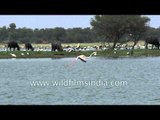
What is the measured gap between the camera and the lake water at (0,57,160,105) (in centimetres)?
909

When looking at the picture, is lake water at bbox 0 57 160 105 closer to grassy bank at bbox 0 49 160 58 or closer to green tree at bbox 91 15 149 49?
grassy bank at bbox 0 49 160 58

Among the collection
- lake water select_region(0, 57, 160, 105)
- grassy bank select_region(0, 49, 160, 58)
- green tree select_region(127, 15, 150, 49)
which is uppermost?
green tree select_region(127, 15, 150, 49)

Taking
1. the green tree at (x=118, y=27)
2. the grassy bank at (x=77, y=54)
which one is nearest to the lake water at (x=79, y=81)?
the grassy bank at (x=77, y=54)

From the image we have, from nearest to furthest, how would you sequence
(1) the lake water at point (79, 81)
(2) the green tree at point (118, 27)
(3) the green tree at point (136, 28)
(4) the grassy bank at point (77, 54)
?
(1) the lake water at point (79, 81), (4) the grassy bank at point (77, 54), (2) the green tree at point (118, 27), (3) the green tree at point (136, 28)

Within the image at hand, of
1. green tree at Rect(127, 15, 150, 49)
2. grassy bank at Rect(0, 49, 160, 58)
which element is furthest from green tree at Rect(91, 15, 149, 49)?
grassy bank at Rect(0, 49, 160, 58)

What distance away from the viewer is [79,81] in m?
11.1

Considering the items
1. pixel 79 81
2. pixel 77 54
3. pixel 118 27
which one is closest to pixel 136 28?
pixel 118 27

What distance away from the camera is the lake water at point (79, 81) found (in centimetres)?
909

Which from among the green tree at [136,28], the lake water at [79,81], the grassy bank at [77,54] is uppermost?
the green tree at [136,28]

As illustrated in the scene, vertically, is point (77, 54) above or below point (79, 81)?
above

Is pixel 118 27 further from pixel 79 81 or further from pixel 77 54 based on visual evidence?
pixel 77 54

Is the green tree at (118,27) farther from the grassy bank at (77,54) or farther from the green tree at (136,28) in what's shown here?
the grassy bank at (77,54)
